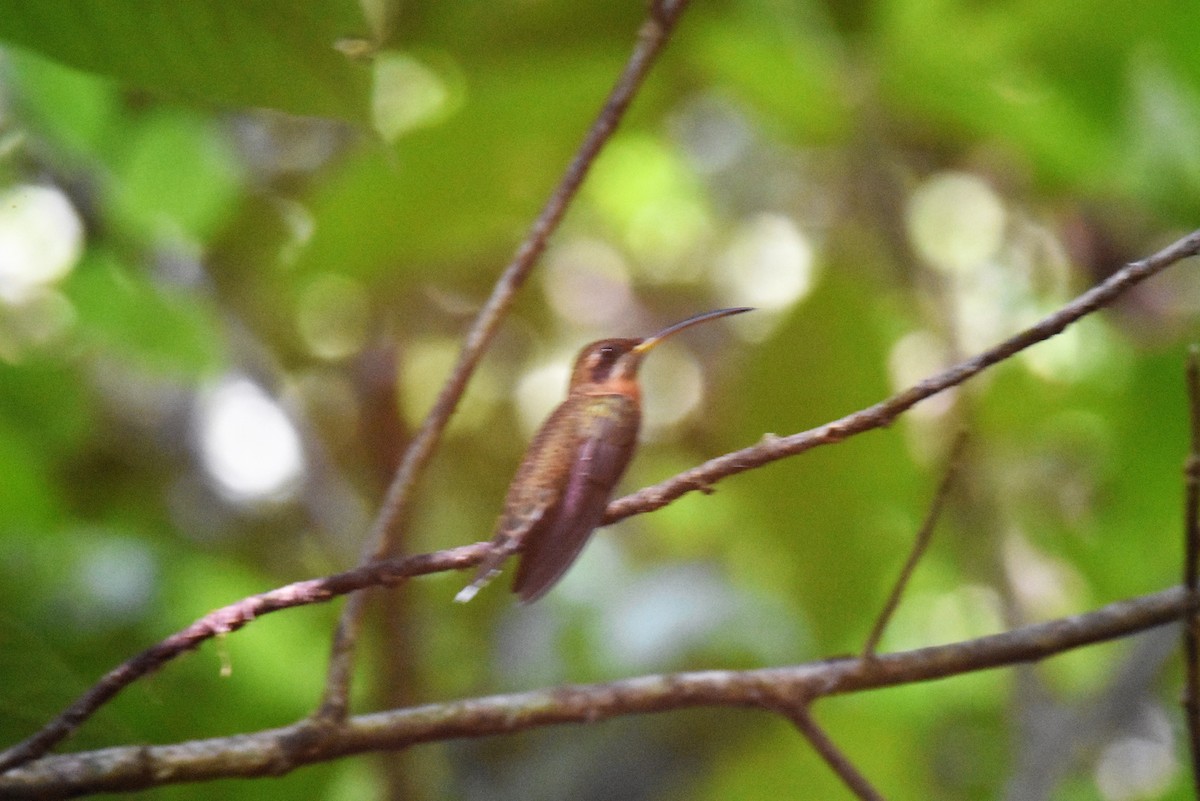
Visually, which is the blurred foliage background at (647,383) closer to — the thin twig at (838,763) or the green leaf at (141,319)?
the green leaf at (141,319)

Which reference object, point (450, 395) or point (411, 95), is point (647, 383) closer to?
point (411, 95)

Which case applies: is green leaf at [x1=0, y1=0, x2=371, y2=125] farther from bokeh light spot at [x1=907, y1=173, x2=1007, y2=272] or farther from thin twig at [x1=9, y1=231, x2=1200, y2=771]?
bokeh light spot at [x1=907, y1=173, x2=1007, y2=272]

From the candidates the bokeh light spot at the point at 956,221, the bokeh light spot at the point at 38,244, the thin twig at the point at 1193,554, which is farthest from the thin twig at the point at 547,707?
the bokeh light spot at the point at 956,221

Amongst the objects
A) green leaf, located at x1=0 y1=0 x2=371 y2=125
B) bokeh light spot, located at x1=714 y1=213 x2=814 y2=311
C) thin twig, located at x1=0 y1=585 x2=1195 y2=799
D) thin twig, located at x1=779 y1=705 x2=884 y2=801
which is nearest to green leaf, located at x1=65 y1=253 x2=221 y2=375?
bokeh light spot, located at x1=714 y1=213 x2=814 y2=311

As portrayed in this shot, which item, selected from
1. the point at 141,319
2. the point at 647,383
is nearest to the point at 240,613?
the point at 647,383

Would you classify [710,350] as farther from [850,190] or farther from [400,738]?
[400,738]

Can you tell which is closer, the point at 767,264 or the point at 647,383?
the point at 647,383
